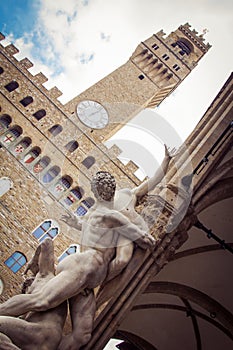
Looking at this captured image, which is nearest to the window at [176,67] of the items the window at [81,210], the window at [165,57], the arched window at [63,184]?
the window at [165,57]

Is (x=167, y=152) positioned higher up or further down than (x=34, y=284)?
higher up

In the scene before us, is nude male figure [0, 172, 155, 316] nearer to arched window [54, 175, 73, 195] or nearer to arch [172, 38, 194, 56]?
arched window [54, 175, 73, 195]

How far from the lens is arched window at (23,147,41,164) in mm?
16391

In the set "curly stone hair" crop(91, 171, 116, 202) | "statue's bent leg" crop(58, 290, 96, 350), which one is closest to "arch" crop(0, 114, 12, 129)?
"curly stone hair" crop(91, 171, 116, 202)

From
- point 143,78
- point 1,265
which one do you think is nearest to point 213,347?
point 1,265

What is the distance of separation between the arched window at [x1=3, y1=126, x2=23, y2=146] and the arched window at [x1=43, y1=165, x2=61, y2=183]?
2.01m

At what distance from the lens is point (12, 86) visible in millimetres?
18719

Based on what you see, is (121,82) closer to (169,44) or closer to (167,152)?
(169,44)

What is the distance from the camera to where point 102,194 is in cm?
352

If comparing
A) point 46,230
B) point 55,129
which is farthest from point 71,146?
point 46,230

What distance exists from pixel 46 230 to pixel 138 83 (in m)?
14.4

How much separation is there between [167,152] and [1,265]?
34.4ft

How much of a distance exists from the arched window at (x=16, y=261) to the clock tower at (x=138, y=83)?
764 centimetres

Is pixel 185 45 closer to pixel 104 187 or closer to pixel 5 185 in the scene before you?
pixel 5 185
